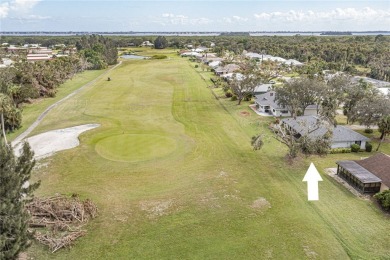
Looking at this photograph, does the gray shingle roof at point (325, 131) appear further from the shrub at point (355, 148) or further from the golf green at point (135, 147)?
the golf green at point (135, 147)

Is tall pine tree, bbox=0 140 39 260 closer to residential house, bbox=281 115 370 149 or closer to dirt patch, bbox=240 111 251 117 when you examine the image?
residential house, bbox=281 115 370 149

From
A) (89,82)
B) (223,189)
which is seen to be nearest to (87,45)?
(89,82)

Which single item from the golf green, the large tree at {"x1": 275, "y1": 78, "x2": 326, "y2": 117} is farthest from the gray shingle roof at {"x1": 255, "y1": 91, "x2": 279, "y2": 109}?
the golf green

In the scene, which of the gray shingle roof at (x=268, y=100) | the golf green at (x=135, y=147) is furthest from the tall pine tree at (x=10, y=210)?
the gray shingle roof at (x=268, y=100)

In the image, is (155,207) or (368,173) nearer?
(155,207)

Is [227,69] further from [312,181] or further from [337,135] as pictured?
[312,181]

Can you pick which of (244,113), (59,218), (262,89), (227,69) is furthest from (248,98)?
(59,218)
